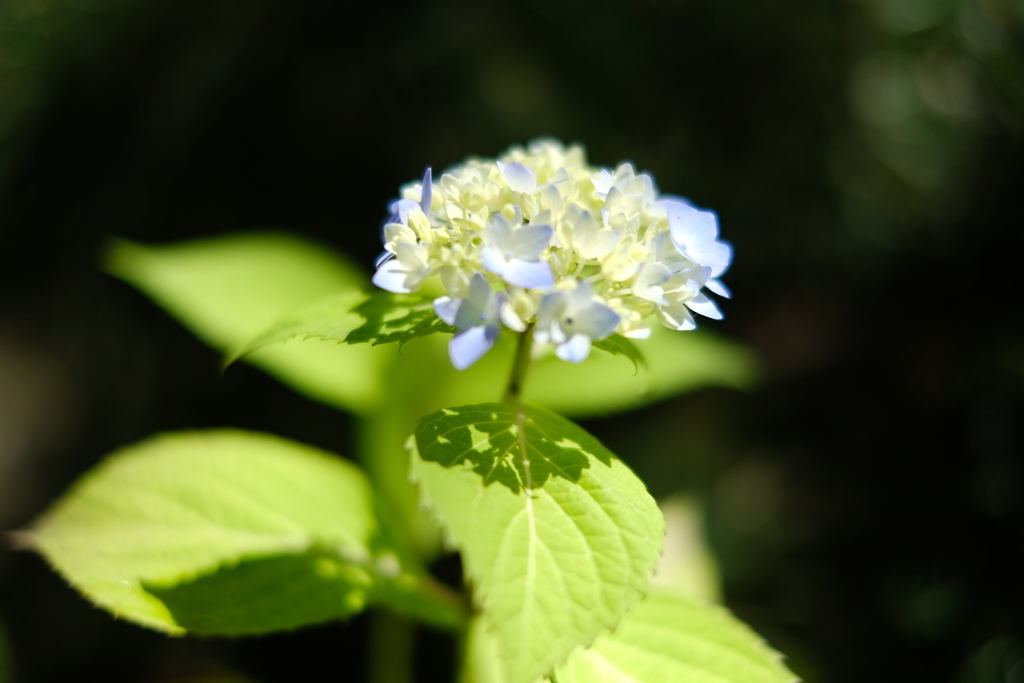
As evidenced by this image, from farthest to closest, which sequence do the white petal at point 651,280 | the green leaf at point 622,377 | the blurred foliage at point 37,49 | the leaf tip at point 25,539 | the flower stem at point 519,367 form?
the blurred foliage at point 37,49, the green leaf at point 622,377, the leaf tip at point 25,539, the flower stem at point 519,367, the white petal at point 651,280

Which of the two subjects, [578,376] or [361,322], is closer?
[361,322]

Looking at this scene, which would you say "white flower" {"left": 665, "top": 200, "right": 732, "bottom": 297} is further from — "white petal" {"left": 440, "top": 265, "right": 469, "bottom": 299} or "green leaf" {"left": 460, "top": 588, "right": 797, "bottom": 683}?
"green leaf" {"left": 460, "top": 588, "right": 797, "bottom": 683}

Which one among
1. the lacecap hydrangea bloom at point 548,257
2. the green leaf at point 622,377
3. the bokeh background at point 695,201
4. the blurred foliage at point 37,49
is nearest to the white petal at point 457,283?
the lacecap hydrangea bloom at point 548,257

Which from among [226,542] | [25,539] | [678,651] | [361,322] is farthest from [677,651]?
[25,539]

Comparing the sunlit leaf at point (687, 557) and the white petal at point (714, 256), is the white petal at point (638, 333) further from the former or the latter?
the sunlit leaf at point (687, 557)

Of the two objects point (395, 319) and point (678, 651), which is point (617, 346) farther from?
point (678, 651)

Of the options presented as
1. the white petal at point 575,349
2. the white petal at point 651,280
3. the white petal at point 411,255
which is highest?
the white petal at point 651,280

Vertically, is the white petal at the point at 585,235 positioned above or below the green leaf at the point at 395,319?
above

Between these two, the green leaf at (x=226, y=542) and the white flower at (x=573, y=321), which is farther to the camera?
the green leaf at (x=226, y=542)
